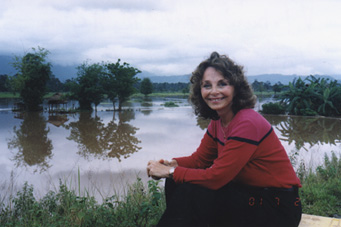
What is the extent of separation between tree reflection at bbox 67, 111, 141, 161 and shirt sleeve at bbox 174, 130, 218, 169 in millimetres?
6215

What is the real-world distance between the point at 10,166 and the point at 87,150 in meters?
2.42

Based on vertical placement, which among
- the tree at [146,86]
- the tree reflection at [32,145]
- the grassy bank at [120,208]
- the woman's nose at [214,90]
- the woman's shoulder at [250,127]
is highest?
the tree at [146,86]

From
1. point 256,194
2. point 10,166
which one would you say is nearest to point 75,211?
point 256,194

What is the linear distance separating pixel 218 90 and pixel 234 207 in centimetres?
74

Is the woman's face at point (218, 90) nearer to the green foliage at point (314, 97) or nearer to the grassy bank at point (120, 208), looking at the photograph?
the grassy bank at point (120, 208)

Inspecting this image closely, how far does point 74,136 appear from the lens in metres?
12.6

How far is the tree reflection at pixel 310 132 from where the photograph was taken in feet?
35.6

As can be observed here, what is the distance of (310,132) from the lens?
12.9m

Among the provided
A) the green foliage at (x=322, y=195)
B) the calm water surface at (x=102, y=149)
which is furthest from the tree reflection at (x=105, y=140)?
the green foliage at (x=322, y=195)

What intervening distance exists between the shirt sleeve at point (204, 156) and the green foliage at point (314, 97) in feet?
57.2

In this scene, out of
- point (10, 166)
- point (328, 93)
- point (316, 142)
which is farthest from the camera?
point (328, 93)

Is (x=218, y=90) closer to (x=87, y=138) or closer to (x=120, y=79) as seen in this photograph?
(x=87, y=138)

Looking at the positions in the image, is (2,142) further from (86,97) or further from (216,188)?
(86,97)

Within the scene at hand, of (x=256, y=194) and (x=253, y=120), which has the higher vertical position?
(x=253, y=120)
